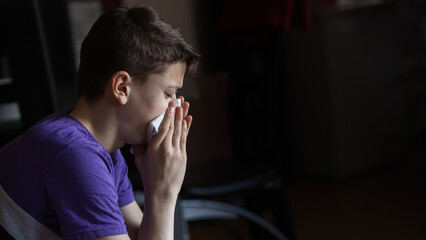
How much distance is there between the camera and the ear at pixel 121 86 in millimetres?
917

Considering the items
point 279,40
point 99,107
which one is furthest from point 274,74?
point 99,107

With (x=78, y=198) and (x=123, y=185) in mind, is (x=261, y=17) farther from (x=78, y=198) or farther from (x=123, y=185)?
(x=78, y=198)

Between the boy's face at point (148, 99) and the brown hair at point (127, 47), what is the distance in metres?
0.01

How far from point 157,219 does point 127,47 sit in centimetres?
26

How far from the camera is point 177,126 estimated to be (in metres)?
0.96

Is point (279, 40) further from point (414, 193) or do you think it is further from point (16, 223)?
point (16, 223)

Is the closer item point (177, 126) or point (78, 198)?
point (78, 198)

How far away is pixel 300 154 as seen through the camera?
3348 mm

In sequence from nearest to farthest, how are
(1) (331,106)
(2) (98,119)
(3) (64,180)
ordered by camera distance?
(3) (64,180) < (2) (98,119) < (1) (331,106)

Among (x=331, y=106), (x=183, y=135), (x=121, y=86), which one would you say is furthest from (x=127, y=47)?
(x=331, y=106)

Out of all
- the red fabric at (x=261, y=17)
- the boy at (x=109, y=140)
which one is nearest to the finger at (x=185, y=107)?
the boy at (x=109, y=140)

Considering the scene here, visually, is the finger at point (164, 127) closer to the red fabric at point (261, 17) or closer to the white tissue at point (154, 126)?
the white tissue at point (154, 126)

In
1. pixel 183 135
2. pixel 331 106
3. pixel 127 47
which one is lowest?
pixel 331 106

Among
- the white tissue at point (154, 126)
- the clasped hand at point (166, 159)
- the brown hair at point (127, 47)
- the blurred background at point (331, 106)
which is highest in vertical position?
the brown hair at point (127, 47)
